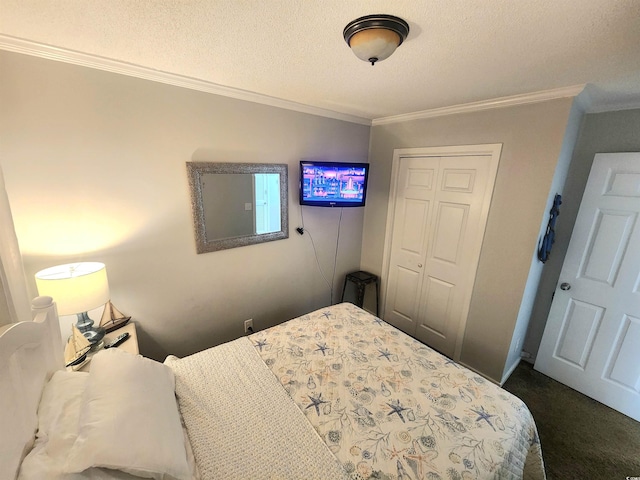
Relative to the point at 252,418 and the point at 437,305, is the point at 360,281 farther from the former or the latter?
the point at 252,418

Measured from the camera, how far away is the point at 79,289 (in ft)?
4.42

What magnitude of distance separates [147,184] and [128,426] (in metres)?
1.42

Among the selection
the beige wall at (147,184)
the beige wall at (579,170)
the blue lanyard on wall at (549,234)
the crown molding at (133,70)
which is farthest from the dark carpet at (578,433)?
the crown molding at (133,70)

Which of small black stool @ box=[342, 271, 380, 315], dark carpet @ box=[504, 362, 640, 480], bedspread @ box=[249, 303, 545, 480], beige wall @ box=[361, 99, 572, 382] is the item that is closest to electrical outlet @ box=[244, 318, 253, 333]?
bedspread @ box=[249, 303, 545, 480]

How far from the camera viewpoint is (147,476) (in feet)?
2.85

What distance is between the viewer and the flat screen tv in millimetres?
2365

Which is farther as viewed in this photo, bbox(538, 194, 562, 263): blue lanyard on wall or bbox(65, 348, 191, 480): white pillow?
bbox(538, 194, 562, 263): blue lanyard on wall

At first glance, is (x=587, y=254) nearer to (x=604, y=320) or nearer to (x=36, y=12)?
(x=604, y=320)

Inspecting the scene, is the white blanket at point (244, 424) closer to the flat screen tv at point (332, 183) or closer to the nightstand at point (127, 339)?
the nightstand at point (127, 339)

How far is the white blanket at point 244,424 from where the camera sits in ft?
3.31

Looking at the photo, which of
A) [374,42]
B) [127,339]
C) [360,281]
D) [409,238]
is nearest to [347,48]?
[374,42]

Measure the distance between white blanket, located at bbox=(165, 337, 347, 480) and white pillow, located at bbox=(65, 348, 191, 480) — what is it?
121 millimetres

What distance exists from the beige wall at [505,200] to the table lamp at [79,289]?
9.12ft

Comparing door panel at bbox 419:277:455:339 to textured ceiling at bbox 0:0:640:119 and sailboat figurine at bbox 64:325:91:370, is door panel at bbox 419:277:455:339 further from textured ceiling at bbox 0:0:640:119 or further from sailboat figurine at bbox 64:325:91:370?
sailboat figurine at bbox 64:325:91:370
